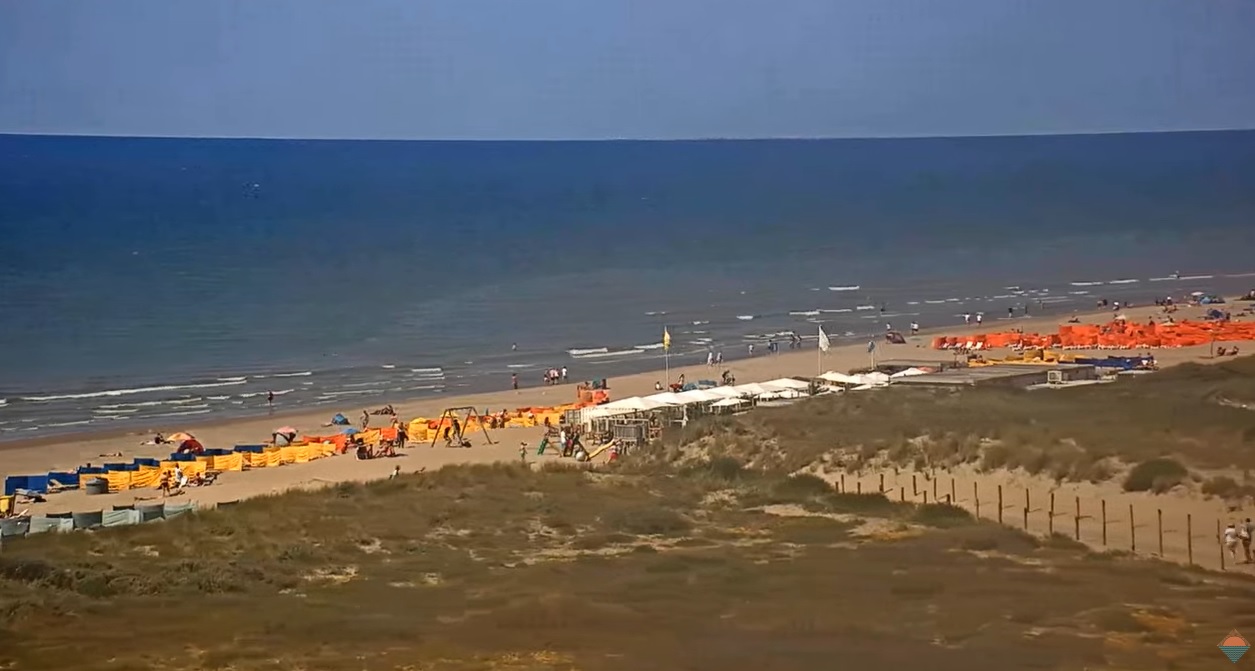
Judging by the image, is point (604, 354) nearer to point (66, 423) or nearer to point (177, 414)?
point (177, 414)

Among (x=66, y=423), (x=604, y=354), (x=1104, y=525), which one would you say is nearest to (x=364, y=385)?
(x=604, y=354)

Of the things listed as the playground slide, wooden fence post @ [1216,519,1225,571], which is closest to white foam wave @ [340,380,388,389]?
the playground slide

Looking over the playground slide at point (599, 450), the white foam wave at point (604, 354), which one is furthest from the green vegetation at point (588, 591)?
the white foam wave at point (604, 354)

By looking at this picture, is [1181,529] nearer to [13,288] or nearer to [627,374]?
[627,374]

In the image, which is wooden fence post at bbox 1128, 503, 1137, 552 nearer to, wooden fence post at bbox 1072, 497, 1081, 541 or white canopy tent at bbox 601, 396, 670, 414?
wooden fence post at bbox 1072, 497, 1081, 541

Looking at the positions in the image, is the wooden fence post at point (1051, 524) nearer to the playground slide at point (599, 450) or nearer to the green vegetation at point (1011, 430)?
the green vegetation at point (1011, 430)

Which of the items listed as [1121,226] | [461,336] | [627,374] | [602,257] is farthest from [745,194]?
[627,374]
